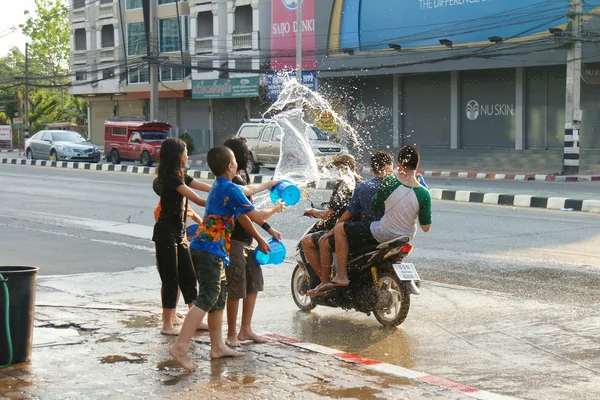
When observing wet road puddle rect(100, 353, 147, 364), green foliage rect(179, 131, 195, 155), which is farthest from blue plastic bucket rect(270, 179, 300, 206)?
green foliage rect(179, 131, 195, 155)

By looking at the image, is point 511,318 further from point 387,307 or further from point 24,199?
point 24,199

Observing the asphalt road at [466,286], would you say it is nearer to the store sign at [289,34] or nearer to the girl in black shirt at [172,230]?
the girl in black shirt at [172,230]

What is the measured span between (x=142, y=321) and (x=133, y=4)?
50.8 meters

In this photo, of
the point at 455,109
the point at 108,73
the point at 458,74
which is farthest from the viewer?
the point at 108,73

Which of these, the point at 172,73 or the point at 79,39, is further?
the point at 79,39

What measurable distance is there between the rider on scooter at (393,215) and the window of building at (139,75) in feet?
159

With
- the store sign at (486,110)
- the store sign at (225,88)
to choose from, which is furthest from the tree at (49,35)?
the store sign at (486,110)

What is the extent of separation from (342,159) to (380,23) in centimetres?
3200

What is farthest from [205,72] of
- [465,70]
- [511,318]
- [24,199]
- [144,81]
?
[511,318]

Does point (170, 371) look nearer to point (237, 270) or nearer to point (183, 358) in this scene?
point (183, 358)

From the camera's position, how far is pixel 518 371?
6.39m

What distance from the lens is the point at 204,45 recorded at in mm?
51250

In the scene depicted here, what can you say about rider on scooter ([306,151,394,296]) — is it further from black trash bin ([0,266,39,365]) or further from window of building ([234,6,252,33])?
window of building ([234,6,252,33])

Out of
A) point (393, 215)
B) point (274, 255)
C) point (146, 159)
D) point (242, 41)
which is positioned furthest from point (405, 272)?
point (242, 41)
